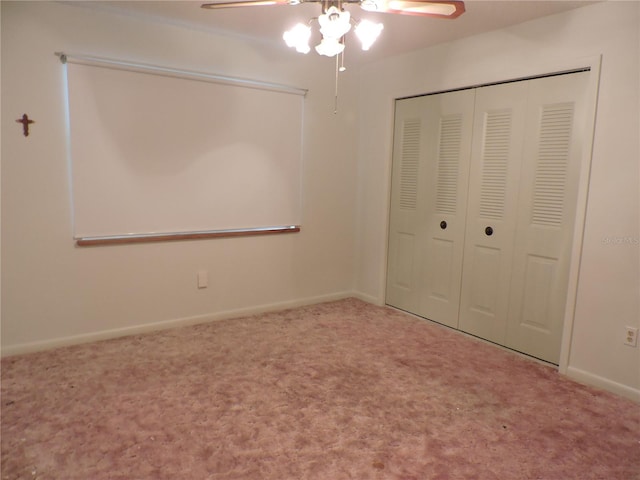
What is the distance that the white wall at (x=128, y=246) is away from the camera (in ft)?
8.79

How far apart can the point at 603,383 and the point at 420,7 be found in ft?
7.77

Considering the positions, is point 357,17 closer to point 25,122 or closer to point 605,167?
point 605,167

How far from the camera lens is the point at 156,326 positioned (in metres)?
3.28

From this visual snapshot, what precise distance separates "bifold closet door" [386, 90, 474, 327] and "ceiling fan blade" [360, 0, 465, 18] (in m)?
1.49

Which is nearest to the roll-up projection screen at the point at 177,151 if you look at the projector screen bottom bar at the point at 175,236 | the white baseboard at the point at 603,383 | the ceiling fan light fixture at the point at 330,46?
the projector screen bottom bar at the point at 175,236

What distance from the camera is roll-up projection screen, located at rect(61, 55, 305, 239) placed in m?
2.88

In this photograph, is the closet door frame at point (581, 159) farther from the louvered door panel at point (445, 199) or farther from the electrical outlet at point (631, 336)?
the louvered door panel at point (445, 199)

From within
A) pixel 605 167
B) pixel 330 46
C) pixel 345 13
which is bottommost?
pixel 605 167

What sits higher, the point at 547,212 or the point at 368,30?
the point at 368,30

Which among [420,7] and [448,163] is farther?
[448,163]

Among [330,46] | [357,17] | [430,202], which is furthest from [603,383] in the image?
[357,17]

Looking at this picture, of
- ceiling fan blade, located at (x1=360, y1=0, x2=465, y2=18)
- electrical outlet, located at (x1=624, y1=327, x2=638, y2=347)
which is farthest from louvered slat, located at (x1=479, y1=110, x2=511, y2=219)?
ceiling fan blade, located at (x1=360, y1=0, x2=465, y2=18)

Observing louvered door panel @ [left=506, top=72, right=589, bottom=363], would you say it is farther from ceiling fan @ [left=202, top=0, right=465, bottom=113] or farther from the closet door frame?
ceiling fan @ [left=202, top=0, right=465, bottom=113]

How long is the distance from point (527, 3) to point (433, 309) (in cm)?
229
